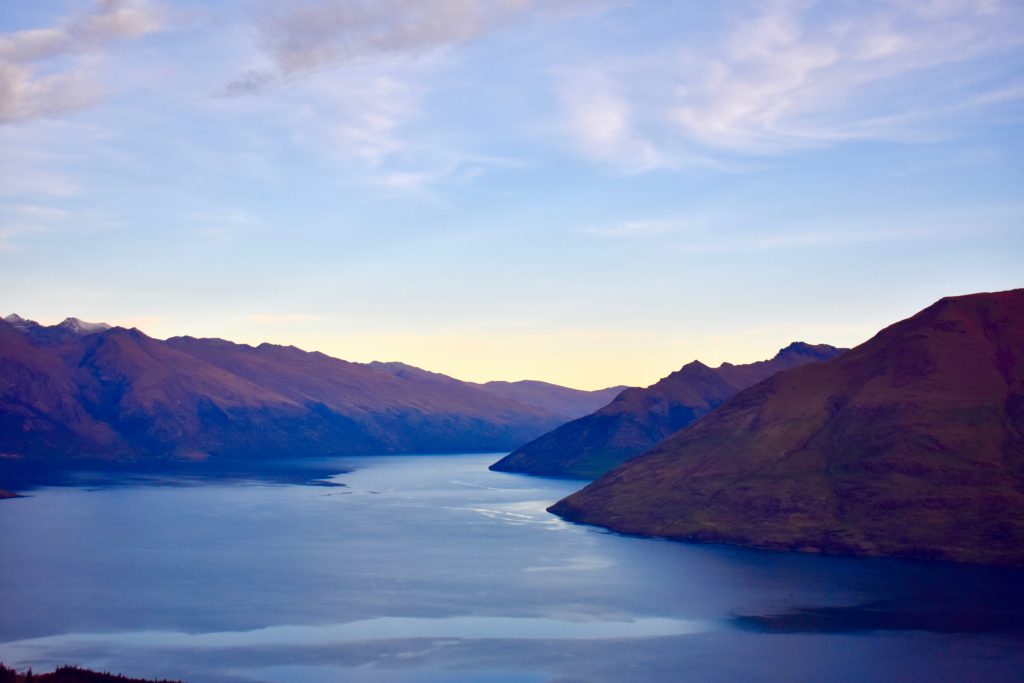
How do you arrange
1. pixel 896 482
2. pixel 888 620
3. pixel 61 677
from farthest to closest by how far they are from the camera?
pixel 896 482, pixel 888 620, pixel 61 677

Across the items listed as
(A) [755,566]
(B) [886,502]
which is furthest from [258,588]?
(B) [886,502]

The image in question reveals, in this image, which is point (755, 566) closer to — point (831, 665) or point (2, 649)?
point (831, 665)

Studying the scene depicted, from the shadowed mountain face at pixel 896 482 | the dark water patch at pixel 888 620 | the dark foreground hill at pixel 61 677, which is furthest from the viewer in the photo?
the shadowed mountain face at pixel 896 482

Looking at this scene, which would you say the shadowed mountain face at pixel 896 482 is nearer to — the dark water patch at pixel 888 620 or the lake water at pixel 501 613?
the lake water at pixel 501 613

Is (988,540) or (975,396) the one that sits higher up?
(975,396)

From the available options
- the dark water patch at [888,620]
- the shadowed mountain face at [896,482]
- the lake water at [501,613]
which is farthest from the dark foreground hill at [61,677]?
the shadowed mountain face at [896,482]

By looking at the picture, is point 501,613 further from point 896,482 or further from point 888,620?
point 896,482

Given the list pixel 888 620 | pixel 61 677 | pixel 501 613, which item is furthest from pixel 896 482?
pixel 61 677

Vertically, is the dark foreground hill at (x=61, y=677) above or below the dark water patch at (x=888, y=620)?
above
